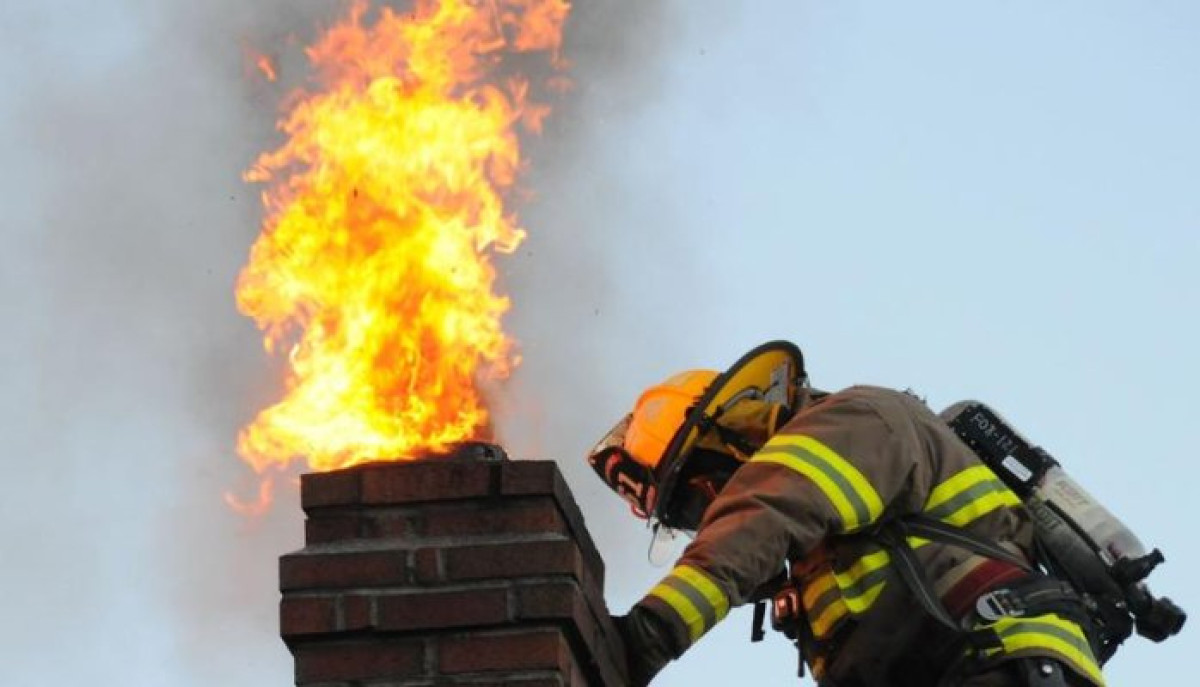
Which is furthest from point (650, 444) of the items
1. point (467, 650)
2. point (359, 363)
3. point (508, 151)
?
point (467, 650)

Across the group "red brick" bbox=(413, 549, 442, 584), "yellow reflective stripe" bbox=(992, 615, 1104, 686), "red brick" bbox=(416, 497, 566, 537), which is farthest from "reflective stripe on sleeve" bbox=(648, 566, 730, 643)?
"yellow reflective stripe" bbox=(992, 615, 1104, 686)

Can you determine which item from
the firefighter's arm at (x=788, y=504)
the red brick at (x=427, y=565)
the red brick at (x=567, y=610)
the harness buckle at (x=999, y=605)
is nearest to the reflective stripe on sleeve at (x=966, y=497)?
the firefighter's arm at (x=788, y=504)

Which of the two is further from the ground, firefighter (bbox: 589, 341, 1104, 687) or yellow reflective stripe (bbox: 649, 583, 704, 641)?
firefighter (bbox: 589, 341, 1104, 687)

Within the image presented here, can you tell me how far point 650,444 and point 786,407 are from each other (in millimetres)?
484

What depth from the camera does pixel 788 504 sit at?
559 cm

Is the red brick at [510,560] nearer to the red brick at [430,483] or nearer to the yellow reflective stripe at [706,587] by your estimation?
the red brick at [430,483]

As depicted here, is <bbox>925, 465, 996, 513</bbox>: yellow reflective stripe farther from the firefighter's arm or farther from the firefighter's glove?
the firefighter's glove

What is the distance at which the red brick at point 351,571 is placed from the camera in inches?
187

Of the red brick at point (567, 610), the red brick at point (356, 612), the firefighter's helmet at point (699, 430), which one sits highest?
the firefighter's helmet at point (699, 430)

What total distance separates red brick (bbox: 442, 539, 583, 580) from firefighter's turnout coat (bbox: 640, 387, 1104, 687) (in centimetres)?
72

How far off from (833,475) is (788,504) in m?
0.23

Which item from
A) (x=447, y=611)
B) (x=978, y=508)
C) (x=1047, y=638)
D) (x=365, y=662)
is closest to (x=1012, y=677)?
(x=1047, y=638)

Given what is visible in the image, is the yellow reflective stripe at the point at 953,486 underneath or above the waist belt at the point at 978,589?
above

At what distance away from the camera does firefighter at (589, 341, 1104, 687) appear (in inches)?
218
